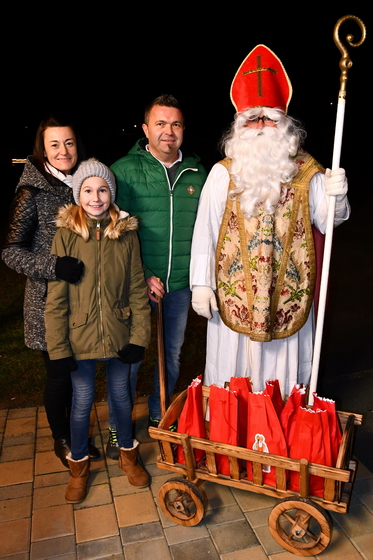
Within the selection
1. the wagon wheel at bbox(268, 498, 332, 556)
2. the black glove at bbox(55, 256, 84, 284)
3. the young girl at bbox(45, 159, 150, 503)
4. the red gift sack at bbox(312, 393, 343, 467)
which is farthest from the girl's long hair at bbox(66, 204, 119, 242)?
the wagon wheel at bbox(268, 498, 332, 556)

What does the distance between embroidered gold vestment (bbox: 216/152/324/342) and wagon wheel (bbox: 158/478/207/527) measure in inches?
34.1

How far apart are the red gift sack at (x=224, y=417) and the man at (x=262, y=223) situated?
1.31 feet

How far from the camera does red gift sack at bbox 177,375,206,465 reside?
264 centimetres

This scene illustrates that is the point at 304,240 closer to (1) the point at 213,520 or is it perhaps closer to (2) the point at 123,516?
(1) the point at 213,520

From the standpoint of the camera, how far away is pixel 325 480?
2.29 meters

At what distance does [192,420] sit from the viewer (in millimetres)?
2646

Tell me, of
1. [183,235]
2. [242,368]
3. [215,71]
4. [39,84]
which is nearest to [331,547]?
[242,368]

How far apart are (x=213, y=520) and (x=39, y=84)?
136 ft

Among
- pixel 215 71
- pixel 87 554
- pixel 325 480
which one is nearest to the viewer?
pixel 325 480

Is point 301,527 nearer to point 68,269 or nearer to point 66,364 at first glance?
point 66,364

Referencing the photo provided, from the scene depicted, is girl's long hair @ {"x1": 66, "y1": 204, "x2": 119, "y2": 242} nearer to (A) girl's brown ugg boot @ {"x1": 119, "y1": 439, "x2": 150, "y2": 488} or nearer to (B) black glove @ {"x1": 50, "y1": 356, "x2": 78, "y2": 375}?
(B) black glove @ {"x1": 50, "y1": 356, "x2": 78, "y2": 375}

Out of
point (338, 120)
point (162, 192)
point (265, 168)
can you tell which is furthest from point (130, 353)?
point (338, 120)

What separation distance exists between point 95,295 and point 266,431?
115cm

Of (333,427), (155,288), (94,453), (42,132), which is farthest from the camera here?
(94,453)
